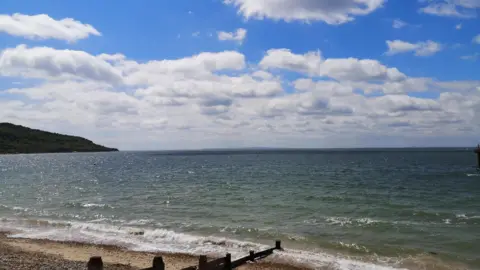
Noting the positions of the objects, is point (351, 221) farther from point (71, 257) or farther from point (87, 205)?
point (87, 205)

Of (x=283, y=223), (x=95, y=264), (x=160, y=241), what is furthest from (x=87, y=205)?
(x=95, y=264)

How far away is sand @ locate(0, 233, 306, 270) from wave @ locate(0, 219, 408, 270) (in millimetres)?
1256

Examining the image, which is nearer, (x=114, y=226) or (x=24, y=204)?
(x=114, y=226)

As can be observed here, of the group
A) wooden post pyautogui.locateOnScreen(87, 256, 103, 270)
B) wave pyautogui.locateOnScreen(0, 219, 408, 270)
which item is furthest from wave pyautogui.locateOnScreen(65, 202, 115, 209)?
wooden post pyautogui.locateOnScreen(87, 256, 103, 270)

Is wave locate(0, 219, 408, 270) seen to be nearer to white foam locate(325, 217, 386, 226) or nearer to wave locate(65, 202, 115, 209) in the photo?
white foam locate(325, 217, 386, 226)

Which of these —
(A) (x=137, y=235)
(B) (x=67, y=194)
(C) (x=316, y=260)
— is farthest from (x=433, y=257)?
(B) (x=67, y=194)

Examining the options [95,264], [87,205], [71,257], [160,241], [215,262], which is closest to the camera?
[95,264]

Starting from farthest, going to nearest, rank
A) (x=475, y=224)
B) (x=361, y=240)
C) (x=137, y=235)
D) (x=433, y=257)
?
(x=475, y=224)
(x=137, y=235)
(x=361, y=240)
(x=433, y=257)

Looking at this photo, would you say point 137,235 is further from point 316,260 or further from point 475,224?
point 475,224

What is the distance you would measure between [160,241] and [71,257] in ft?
21.0

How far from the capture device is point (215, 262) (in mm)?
15672

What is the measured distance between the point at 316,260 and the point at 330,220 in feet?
38.9

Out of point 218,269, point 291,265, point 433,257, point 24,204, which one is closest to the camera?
point 218,269

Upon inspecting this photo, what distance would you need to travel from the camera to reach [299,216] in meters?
36.5
